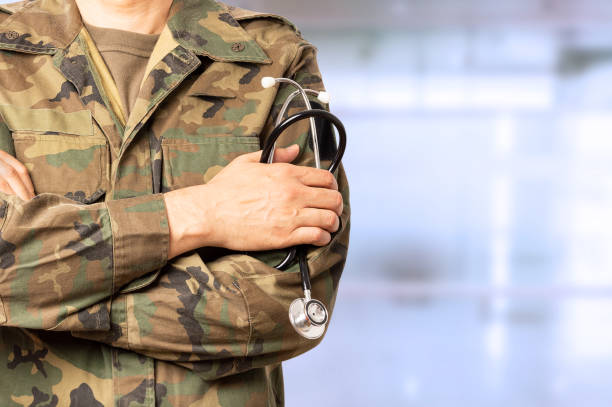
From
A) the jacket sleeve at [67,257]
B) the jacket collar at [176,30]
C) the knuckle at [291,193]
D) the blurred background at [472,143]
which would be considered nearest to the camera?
the jacket sleeve at [67,257]

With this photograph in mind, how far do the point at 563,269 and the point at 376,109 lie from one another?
1.77 m

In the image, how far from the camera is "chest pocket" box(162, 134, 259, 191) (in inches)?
53.7

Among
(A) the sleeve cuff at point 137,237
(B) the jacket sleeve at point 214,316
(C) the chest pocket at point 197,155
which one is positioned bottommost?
(B) the jacket sleeve at point 214,316

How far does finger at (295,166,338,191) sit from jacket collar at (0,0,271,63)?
0.26 meters

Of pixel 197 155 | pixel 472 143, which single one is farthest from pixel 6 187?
pixel 472 143

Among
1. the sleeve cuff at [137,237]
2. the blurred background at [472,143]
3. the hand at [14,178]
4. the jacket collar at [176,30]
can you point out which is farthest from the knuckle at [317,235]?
the blurred background at [472,143]

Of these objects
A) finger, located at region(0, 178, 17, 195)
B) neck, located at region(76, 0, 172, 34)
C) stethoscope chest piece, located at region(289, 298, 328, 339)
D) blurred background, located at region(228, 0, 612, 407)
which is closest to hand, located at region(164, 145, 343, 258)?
stethoscope chest piece, located at region(289, 298, 328, 339)

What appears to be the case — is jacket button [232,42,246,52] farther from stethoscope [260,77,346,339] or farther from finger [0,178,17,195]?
finger [0,178,17,195]

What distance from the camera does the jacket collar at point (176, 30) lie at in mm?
1410

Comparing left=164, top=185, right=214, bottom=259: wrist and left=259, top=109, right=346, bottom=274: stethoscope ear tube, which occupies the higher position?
left=259, top=109, right=346, bottom=274: stethoscope ear tube

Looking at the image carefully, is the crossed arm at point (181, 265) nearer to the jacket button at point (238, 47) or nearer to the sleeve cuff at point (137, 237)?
the sleeve cuff at point (137, 237)

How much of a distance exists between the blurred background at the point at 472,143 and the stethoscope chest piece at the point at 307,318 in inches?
167

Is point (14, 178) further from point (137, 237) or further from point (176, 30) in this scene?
point (176, 30)

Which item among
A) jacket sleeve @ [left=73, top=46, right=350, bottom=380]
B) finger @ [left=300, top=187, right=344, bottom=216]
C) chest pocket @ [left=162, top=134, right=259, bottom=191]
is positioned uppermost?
chest pocket @ [left=162, top=134, right=259, bottom=191]
